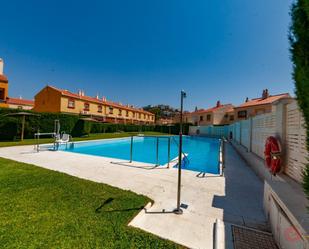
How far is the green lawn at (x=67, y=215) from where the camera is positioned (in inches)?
85.9

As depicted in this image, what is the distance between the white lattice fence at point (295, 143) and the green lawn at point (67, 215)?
10.1 feet

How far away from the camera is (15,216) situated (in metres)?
2.70

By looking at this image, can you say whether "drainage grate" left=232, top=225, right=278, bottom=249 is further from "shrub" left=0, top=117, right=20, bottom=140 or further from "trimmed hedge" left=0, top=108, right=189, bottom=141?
"shrub" left=0, top=117, right=20, bottom=140


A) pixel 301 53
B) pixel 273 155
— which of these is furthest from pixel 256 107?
pixel 301 53

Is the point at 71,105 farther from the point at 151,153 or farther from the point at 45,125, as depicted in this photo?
the point at 151,153

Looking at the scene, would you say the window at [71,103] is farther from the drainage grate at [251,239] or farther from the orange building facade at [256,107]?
the orange building facade at [256,107]

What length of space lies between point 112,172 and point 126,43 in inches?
550

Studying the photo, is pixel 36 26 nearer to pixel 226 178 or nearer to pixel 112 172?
pixel 112 172

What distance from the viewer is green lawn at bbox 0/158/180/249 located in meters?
2.18

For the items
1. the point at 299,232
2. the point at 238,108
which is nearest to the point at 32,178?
→ the point at 299,232

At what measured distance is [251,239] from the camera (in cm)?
237

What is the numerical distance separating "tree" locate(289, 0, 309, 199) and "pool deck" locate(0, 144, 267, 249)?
5.76ft

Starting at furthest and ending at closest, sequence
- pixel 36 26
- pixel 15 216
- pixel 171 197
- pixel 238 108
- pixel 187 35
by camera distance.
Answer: pixel 238 108
pixel 36 26
pixel 187 35
pixel 171 197
pixel 15 216

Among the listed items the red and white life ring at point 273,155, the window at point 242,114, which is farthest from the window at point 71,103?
the window at point 242,114
